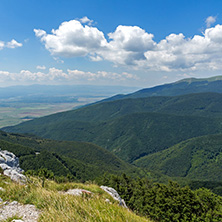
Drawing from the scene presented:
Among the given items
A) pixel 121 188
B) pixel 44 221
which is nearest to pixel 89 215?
pixel 44 221

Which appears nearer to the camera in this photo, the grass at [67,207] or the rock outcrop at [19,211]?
the grass at [67,207]

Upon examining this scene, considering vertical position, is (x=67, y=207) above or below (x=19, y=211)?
above

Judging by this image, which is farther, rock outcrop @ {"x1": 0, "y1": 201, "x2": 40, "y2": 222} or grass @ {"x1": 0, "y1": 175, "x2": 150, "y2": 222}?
rock outcrop @ {"x1": 0, "y1": 201, "x2": 40, "y2": 222}

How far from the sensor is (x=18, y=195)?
10.7m

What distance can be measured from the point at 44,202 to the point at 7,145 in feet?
571

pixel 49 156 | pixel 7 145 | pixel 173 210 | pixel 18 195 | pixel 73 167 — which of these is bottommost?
pixel 73 167

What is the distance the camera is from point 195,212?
41438 millimetres

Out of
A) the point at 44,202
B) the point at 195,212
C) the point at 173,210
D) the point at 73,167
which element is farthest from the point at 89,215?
the point at 73,167

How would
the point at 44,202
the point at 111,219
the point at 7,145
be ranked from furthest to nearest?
1. the point at 7,145
2. the point at 44,202
3. the point at 111,219

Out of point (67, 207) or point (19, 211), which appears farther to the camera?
point (19, 211)

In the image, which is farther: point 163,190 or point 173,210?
point 163,190

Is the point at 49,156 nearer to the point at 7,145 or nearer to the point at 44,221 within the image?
the point at 7,145

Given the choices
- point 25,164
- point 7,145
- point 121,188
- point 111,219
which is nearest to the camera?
point 111,219

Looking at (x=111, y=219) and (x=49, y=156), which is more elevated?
(x=111, y=219)
